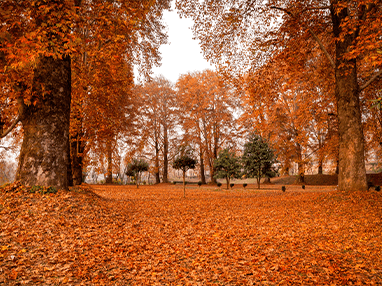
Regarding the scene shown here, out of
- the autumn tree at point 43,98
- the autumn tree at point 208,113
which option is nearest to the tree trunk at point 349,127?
the autumn tree at point 43,98

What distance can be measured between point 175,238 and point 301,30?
34.4 feet

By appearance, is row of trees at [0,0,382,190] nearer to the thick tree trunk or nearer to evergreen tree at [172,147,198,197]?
the thick tree trunk

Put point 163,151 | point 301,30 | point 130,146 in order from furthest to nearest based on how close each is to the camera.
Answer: point 163,151
point 130,146
point 301,30

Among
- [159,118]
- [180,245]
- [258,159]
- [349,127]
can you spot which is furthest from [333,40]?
[159,118]

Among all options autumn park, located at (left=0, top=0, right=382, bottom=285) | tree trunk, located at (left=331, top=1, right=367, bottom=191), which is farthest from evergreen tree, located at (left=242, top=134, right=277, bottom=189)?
tree trunk, located at (left=331, top=1, right=367, bottom=191)

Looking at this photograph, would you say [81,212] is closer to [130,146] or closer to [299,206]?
[299,206]

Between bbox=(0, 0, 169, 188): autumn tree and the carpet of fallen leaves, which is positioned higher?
bbox=(0, 0, 169, 188): autumn tree

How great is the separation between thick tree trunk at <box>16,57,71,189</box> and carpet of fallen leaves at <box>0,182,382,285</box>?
0.52 meters

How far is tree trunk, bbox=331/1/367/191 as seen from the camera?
7797 mm

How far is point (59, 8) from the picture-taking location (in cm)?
566

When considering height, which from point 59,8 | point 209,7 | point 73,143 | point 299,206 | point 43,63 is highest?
point 209,7

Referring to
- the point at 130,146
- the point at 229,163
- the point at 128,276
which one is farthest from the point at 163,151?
the point at 128,276

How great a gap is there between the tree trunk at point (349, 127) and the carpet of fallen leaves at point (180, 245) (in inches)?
39.0

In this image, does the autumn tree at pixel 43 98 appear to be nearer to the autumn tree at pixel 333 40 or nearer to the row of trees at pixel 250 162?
the autumn tree at pixel 333 40
